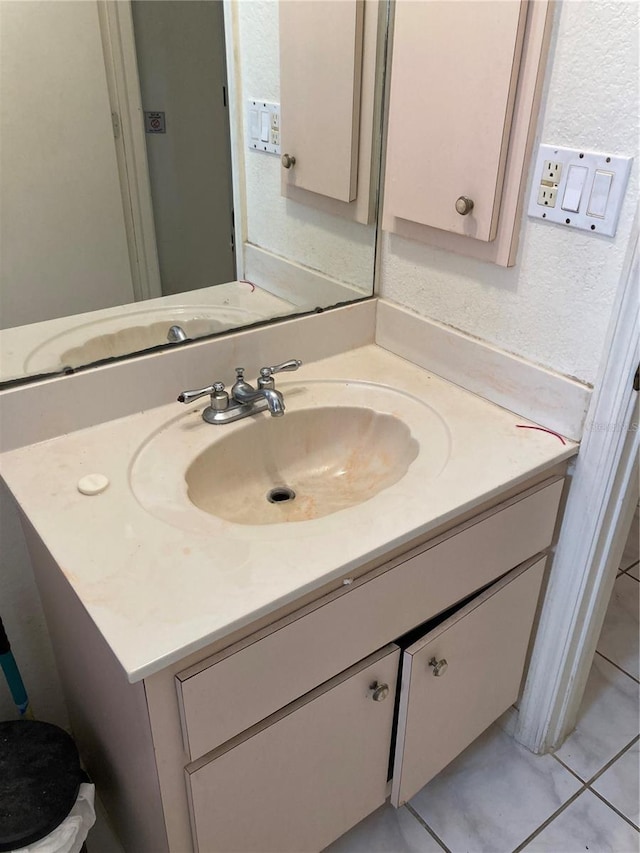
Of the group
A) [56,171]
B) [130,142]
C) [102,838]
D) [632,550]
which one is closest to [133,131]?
[130,142]

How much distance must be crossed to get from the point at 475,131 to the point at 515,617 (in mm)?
889

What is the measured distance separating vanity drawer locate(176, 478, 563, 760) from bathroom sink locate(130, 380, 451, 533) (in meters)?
0.14

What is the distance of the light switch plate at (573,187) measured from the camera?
98 centimetres

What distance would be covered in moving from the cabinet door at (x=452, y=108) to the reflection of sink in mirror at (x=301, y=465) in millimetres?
405

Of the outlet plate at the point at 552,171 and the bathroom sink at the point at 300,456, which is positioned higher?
the outlet plate at the point at 552,171

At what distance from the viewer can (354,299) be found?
145 cm

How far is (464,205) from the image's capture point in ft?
3.85

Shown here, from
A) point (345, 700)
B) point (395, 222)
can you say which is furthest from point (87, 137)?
point (345, 700)

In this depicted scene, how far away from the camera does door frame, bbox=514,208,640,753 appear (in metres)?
1.05

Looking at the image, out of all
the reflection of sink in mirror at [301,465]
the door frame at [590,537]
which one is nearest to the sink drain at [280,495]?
the reflection of sink in mirror at [301,465]

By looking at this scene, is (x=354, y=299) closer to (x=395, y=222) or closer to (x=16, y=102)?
(x=395, y=222)

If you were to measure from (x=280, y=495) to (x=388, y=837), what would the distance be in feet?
2.43

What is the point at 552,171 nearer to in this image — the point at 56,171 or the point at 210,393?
the point at 210,393

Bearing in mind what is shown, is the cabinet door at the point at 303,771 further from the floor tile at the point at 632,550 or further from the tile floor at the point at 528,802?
the floor tile at the point at 632,550
